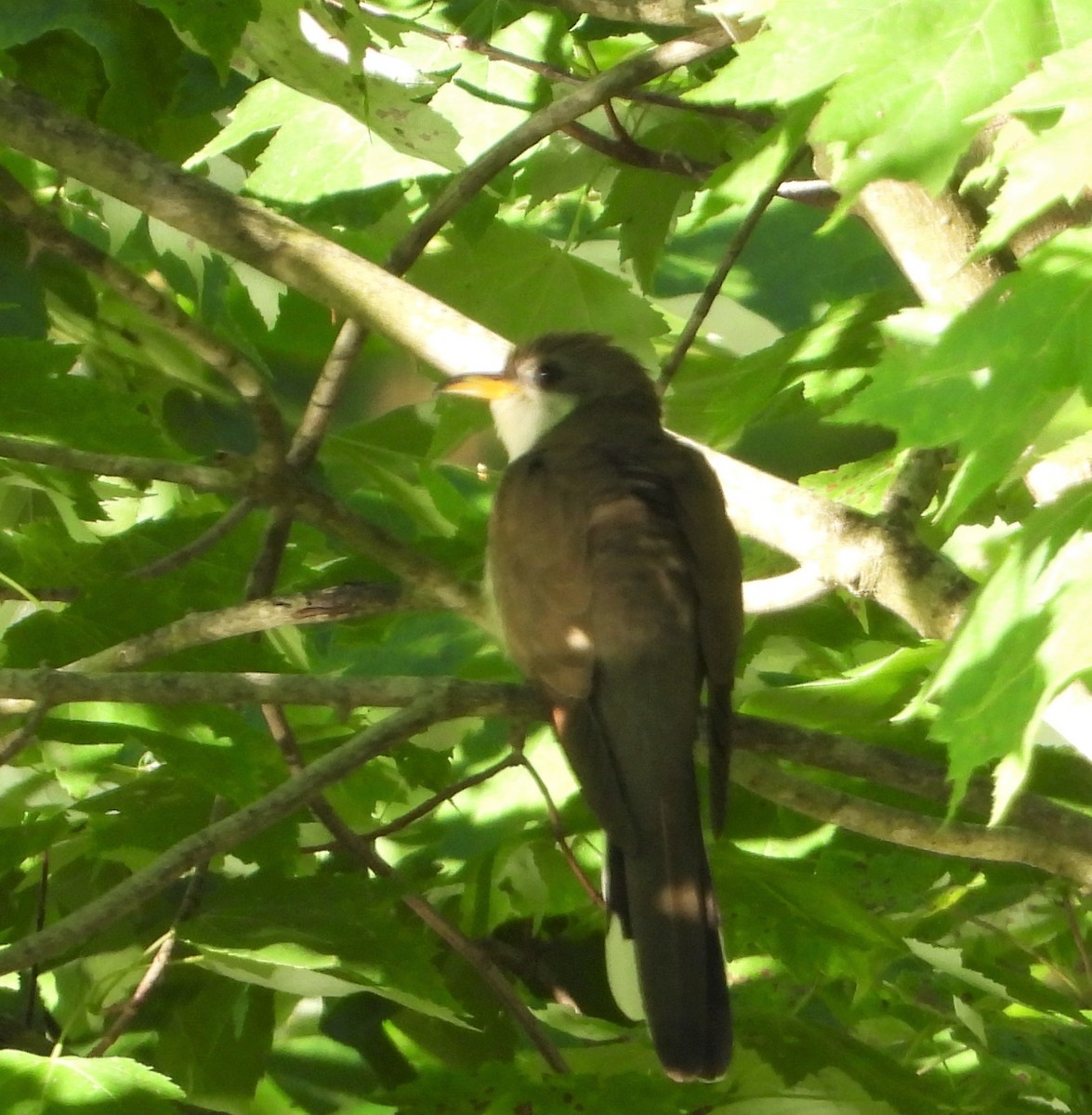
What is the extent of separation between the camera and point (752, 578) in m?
3.27

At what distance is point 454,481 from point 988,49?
211 cm

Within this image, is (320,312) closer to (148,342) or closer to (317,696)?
(148,342)

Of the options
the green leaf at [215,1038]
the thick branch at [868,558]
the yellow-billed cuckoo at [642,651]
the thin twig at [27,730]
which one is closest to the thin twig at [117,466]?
the thin twig at [27,730]

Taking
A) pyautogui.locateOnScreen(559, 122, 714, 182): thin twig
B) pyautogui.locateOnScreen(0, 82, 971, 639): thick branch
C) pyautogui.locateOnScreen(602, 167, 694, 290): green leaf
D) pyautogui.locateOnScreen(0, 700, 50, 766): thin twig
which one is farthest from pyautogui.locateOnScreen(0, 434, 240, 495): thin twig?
pyautogui.locateOnScreen(602, 167, 694, 290): green leaf

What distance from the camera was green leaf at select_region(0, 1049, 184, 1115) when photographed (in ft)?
5.73

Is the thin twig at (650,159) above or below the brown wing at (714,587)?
above

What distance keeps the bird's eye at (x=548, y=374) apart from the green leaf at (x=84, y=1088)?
72.9 inches

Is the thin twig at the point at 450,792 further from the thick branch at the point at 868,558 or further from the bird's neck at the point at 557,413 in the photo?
the bird's neck at the point at 557,413

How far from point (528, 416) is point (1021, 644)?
2350 mm

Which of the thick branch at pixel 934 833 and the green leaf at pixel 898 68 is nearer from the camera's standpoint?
the green leaf at pixel 898 68

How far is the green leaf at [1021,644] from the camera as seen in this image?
118cm

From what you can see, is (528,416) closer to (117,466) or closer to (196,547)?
(196,547)

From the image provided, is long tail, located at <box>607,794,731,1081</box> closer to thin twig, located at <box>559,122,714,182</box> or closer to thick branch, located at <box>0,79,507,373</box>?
thick branch, located at <box>0,79,507,373</box>

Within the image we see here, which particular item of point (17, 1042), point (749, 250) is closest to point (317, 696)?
point (17, 1042)
